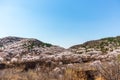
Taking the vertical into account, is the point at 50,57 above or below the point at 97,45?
below

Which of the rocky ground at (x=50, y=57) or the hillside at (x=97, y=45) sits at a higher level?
the hillside at (x=97, y=45)

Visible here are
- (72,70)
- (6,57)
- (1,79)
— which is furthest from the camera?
(6,57)

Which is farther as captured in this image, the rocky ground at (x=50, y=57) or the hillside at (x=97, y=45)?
the hillside at (x=97, y=45)

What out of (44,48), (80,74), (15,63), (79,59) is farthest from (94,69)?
(44,48)

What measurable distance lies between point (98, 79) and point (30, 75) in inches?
387

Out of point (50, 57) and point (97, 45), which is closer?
point (50, 57)

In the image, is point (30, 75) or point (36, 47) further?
point (36, 47)

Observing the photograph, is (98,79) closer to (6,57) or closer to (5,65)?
(5,65)

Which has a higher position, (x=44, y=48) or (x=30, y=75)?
(x=44, y=48)

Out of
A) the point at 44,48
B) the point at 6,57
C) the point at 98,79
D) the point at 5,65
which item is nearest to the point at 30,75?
the point at 98,79

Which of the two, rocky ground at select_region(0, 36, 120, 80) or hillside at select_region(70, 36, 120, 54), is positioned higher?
hillside at select_region(70, 36, 120, 54)

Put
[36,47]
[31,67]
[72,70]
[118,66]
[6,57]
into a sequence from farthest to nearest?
[36,47] → [6,57] → [31,67] → [72,70] → [118,66]

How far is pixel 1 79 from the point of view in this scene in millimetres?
40219

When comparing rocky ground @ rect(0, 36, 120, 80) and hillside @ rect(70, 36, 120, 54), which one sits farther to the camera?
hillside @ rect(70, 36, 120, 54)
